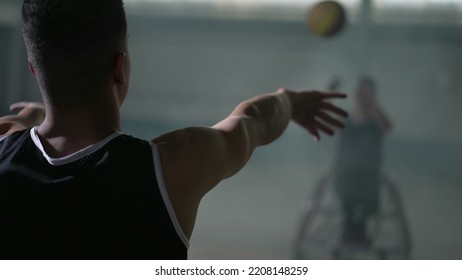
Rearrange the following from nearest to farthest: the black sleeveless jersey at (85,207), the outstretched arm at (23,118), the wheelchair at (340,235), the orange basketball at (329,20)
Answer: the black sleeveless jersey at (85,207) < the outstretched arm at (23,118) < the orange basketball at (329,20) < the wheelchair at (340,235)

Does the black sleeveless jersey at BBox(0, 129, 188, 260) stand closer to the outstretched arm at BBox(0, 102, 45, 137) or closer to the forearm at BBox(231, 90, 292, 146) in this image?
the outstretched arm at BBox(0, 102, 45, 137)

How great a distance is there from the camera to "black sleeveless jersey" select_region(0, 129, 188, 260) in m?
0.83

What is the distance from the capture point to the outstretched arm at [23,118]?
3.32 feet

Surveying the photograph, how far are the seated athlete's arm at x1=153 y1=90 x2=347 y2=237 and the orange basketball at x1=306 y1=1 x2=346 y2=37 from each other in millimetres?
2163

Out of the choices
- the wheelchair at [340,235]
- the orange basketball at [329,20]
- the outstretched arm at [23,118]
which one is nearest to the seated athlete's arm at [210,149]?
the outstretched arm at [23,118]

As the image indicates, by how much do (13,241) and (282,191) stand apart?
17.7 ft

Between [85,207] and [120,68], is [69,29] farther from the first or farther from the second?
[85,207]

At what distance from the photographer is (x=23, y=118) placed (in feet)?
3.73

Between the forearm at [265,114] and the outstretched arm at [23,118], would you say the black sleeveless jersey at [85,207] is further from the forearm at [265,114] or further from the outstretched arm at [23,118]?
the forearm at [265,114]

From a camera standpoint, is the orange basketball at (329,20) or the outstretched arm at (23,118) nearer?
the outstretched arm at (23,118)

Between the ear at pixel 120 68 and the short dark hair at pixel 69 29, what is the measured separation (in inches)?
0.6
